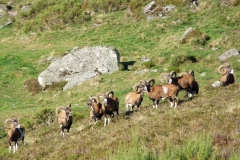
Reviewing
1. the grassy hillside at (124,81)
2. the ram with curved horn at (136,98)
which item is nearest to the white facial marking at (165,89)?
the grassy hillside at (124,81)

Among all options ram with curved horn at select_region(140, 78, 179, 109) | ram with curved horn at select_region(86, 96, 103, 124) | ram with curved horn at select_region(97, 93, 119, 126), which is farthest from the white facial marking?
ram with curved horn at select_region(86, 96, 103, 124)

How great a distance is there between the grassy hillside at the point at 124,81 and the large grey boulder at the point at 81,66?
1.23 metres

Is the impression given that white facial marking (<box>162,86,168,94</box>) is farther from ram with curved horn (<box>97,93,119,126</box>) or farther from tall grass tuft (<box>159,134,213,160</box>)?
tall grass tuft (<box>159,134,213,160</box>)

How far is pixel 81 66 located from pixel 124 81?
7334 millimetres

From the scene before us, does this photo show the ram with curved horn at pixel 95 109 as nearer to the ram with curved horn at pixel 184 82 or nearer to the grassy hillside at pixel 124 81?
the grassy hillside at pixel 124 81

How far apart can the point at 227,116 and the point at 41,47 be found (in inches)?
1769

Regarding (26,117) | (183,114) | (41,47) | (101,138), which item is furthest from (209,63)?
(41,47)

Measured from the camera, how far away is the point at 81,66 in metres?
38.5

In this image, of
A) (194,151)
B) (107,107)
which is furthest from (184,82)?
(194,151)

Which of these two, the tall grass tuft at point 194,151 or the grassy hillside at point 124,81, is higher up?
the tall grass tuft at point 194,151

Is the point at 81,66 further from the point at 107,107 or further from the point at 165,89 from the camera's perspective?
the point at 107,107

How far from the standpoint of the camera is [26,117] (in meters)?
27.7

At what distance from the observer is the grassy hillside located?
10.0m

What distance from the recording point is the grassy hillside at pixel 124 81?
10.0 metres
